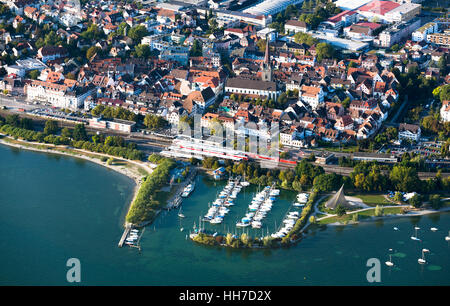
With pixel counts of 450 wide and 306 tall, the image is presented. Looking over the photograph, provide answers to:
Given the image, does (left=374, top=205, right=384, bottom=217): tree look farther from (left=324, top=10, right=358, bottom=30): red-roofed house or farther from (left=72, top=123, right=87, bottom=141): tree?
(left=324, top=10, right=358, bottom=30): red-roofed house

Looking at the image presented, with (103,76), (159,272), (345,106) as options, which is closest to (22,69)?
(103,76)

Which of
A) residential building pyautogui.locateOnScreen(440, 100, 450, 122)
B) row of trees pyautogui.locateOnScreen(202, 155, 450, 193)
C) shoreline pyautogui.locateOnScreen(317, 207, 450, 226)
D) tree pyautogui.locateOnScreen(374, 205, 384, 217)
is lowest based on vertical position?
shoreline pyautogui.locateOnScreen(317, 207, 450, 226)

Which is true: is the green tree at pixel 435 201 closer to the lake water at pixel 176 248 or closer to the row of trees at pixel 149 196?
the lake water at pixel 176 248

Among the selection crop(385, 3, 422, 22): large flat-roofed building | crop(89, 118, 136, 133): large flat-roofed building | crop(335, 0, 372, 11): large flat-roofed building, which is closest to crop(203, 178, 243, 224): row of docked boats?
crop(89, 118, 136, 133): large flat-roofed building

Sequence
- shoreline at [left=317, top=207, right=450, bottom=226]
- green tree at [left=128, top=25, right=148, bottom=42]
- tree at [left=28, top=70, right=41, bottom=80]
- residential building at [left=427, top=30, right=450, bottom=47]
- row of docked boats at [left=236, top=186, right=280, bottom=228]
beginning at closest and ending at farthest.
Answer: row of docked boats at [left=236, top=186, right=280, bottom=228]
shoreline at [left=317, top=207, right=450, bottom=226]
tree at [left=28, top=70, right=41, bottom=80]
green tree at [left=128, top=25, right=148, bottom=42]
residential building at [left=427, top=30, right=450, bottom=47]

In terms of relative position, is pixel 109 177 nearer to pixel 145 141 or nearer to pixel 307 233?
pixel 145 141

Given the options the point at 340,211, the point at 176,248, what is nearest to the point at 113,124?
the point at 176,248
